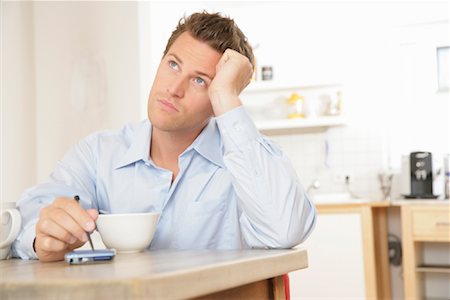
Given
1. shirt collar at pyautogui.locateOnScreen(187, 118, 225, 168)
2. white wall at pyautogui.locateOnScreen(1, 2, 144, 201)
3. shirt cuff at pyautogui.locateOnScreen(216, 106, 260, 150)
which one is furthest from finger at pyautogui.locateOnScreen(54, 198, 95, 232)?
white wall at pyautogui.locateOnScreen(1, 2, 144, 201)

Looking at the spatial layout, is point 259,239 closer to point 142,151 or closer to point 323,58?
point 142,151

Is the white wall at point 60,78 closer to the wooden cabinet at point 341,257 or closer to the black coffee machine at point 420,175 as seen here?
the wooden cabinet at point 341,257

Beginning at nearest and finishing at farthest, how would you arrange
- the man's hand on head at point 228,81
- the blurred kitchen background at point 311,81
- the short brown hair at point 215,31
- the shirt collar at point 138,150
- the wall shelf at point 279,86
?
the man's hand on head at point 228,81, the shirt collar at point 138,150, the short brown hair at point 215,31, the blurred kitchen background at point 311,81, the wall shelf at point 279,86

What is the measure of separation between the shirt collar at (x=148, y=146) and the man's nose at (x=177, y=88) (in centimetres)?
12

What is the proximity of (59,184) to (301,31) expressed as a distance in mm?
3774

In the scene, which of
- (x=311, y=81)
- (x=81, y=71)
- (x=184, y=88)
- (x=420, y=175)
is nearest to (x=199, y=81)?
(x=184, y=88)

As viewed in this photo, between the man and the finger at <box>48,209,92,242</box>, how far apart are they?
141 millimetres

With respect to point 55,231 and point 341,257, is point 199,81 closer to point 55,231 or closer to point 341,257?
point 55,231

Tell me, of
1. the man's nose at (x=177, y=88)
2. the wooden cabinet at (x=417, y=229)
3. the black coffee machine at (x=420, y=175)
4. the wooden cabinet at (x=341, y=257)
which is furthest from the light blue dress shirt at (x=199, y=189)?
the black coffee machine at (x=420, y=175)

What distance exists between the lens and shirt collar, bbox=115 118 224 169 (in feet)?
5.12

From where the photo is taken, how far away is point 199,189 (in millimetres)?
1523

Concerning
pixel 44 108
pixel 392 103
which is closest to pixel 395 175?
pixel 392 103

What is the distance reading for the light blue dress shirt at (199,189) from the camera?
1.34 meters

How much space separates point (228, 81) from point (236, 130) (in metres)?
0.16
